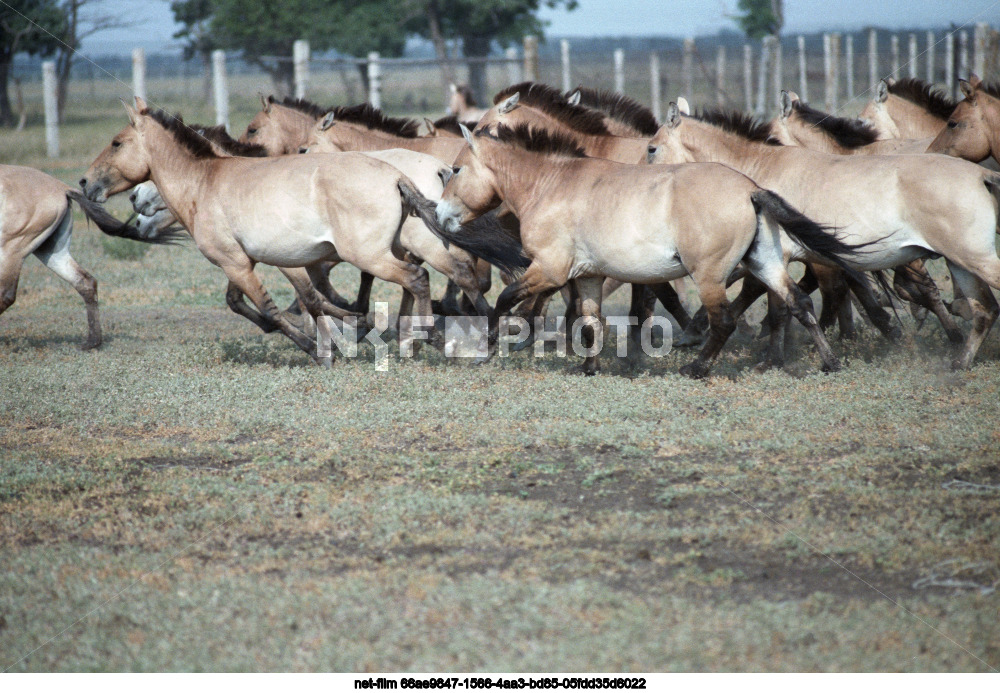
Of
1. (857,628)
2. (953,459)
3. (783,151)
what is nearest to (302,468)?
(857,628)

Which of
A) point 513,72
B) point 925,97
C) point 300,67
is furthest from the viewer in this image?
point 513,72

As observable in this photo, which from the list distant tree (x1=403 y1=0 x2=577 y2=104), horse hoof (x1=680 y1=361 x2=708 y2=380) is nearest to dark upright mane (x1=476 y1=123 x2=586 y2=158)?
horse hoof (x1=680 y1=361 x2=708 y2=380)

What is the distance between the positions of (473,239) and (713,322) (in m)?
1.95

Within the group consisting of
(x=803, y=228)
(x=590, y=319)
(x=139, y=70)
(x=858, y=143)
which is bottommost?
(x=590, y=319)

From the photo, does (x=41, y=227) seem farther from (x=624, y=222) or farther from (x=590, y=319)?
(x=624, y=222)

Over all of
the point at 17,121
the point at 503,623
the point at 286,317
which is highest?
the point at 17,121

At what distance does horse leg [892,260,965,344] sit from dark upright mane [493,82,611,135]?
2736 millimetres

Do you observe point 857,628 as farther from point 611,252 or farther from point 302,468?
point 611,252

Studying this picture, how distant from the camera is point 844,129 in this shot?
802 centimetres

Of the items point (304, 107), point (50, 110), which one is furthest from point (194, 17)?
point (304, 107)

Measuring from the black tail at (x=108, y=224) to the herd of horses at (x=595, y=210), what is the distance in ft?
0.08

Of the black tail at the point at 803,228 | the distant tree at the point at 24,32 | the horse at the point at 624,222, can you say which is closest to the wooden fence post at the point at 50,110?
the distant tree at the point at 24,32

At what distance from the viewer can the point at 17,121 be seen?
35.9m

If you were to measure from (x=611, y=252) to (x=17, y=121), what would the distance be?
35.4 m
